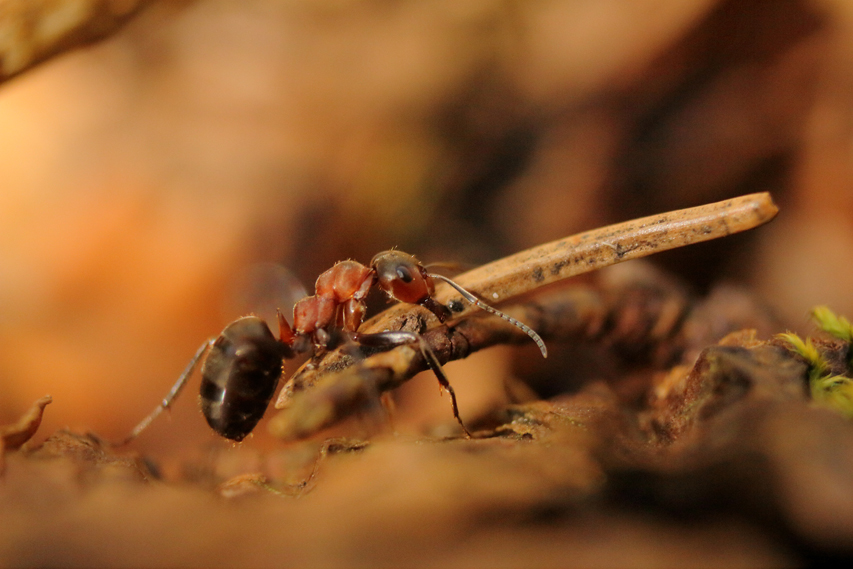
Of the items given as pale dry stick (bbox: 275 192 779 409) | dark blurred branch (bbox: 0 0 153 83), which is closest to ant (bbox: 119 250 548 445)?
pale dry stick (bbox: 275 192 779 409)

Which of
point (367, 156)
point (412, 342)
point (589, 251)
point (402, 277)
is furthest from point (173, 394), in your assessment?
point (589, 251)

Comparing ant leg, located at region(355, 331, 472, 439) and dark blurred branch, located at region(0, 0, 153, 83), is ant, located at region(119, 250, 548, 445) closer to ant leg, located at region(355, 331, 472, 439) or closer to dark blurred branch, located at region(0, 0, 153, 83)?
ant leg, located at region(355, 331, 472, 439)

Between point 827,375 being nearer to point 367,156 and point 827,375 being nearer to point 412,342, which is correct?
point 412,342

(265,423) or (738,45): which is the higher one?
(738,45)

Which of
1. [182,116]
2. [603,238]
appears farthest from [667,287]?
[182,116]

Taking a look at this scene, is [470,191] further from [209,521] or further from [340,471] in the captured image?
[209,521]
